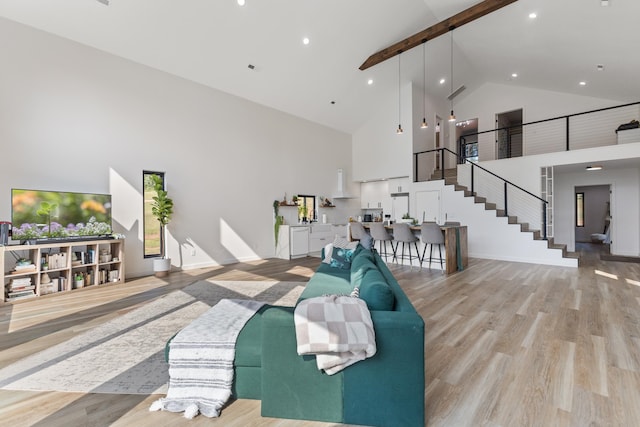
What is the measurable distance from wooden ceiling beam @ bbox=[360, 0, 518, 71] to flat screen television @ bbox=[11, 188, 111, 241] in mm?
6562

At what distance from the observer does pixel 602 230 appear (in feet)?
35.3

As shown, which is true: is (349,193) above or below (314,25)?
below

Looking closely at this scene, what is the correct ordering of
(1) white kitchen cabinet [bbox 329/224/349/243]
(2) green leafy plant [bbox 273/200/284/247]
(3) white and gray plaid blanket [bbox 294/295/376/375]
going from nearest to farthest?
(3) white and gray plaid blanket [bbox 294/295/376/375]
(2) green leafy plant [bbox 273/200/284/247]
(1) white kitchen cabinet [bbox 329/224/349/243]

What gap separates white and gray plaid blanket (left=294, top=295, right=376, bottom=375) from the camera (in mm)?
1518

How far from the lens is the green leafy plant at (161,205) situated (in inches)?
215

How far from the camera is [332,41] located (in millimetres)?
6066

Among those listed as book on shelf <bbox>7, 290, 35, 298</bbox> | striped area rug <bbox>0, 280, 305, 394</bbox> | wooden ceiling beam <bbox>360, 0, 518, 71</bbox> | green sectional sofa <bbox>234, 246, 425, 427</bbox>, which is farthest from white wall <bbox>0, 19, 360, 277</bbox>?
green sectional sofa <bbox>234, 246, 425, 427</bbox>

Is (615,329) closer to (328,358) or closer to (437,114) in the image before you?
(328,358)

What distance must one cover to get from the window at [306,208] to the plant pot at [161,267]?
3950 millimetres

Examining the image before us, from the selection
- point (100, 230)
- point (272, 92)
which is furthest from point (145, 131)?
point (272, 92)

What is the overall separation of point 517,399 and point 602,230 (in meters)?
13.0

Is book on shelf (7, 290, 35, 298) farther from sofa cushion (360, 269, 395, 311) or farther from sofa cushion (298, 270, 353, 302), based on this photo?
sofa cushion (360, 269, 395, 311)

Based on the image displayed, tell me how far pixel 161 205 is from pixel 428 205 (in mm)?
6824

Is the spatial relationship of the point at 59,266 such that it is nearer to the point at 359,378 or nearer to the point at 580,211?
the point at 359,378
